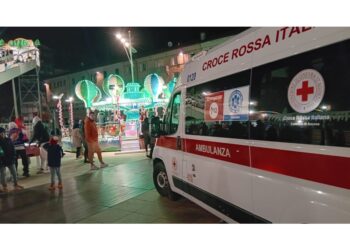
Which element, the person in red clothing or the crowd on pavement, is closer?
the crowd on pavement

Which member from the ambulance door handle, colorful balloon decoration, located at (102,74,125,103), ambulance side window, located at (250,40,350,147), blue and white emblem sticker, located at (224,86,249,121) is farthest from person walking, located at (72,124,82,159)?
ambulance side window, located at (250,40,350,147)

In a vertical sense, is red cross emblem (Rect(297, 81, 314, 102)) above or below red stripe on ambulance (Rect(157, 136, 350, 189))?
above

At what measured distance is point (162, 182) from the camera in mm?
5805

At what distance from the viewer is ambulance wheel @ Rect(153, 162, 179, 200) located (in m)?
5.50

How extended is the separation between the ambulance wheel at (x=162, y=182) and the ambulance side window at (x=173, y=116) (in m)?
0.84

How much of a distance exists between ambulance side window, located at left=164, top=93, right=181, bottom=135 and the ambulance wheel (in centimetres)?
84

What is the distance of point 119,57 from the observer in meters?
38.6

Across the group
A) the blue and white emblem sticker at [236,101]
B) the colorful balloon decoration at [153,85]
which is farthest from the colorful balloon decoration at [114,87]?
the blue and white emblem sticker at [236,101]

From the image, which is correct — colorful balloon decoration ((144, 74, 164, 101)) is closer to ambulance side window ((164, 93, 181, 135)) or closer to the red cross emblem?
ambulance side window ((164, 93, 181, 135))

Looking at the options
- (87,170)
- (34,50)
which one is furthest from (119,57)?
(87,170)

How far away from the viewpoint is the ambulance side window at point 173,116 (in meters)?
5.09

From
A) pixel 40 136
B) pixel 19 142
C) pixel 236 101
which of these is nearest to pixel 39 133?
pixel 40 136

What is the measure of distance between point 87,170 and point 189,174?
18.7ft

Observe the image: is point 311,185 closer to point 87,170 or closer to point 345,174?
point 345,174
